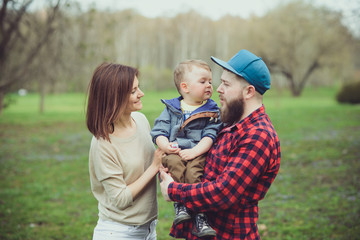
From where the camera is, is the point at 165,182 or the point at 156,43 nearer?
the point at 165,182

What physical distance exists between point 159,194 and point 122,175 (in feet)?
18.2

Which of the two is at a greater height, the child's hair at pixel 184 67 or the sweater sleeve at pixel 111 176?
the child's hair at pixel 184 67

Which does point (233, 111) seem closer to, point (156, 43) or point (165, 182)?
point (165, 182)

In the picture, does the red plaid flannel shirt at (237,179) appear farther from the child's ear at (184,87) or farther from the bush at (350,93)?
the bush at (350,93)

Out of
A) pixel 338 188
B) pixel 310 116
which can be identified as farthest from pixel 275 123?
pixel 338 188

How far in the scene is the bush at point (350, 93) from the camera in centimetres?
2797

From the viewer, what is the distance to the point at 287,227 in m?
5.86

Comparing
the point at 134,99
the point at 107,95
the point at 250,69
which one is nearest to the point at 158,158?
the point at 134,99

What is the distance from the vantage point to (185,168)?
2568mm

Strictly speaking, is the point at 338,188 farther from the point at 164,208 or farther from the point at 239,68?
the point at 239,68

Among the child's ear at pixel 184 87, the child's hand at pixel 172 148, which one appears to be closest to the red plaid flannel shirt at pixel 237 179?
the child's hand at pixel 172 148

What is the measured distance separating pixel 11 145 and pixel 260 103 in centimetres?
1311

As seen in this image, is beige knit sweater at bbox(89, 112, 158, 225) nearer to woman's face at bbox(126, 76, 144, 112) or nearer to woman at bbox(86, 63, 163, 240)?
woman at bbox(86, 63, 163, 240)

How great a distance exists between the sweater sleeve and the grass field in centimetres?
340
